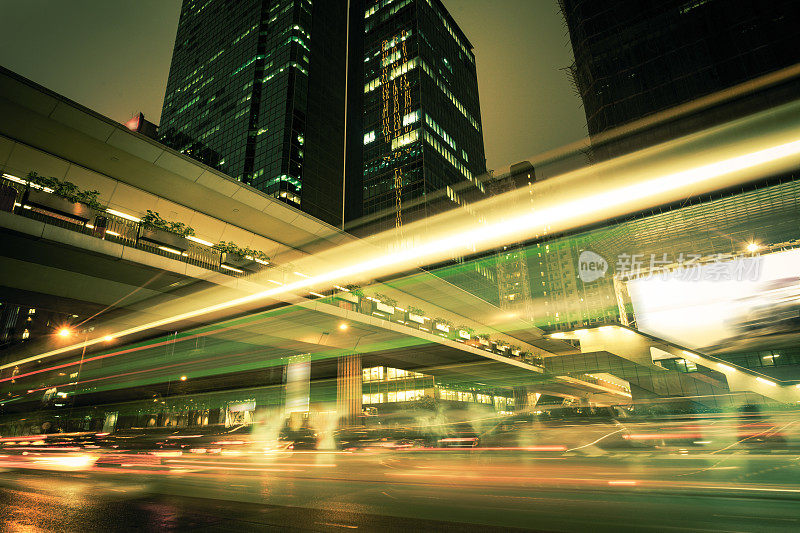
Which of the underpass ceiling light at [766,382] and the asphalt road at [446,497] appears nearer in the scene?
the asphalt road at [446,497]

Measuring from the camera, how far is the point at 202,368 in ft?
77.2

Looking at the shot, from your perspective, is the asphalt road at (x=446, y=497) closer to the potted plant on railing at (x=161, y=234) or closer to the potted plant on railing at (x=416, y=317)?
the potted plant on railing at (x=161, y=234)

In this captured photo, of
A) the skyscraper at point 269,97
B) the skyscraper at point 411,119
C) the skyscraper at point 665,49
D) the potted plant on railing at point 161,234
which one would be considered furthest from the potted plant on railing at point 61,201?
the skyscraper at point 411,119

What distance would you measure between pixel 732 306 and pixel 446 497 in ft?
118

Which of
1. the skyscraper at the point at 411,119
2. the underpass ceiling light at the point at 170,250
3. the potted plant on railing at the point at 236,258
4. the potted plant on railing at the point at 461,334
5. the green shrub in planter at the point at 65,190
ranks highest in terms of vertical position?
the skyscraper at the point at 411,119

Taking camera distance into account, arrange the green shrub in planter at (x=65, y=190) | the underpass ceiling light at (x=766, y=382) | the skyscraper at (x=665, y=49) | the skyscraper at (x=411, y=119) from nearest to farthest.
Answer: the green shrub in planter at (x=65, y=190) → the skyscraper at (x=665, y=49) → the underpass ceiling light at (x=766, y=382) → the skyscraper at (x=411, y=119)

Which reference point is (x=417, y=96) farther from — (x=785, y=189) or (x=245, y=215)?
(x=245, y=215)

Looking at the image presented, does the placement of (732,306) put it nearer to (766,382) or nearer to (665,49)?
(766,382)

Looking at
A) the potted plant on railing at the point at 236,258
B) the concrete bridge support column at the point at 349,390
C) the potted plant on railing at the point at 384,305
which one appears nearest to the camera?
the potted plant on railing at the point at 236,258

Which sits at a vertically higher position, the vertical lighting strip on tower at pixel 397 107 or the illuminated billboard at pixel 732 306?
the vertical lighting strip on tower at pixel 397 107

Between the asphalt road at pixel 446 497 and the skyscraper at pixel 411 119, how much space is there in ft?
271

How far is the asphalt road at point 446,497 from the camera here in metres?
5.20

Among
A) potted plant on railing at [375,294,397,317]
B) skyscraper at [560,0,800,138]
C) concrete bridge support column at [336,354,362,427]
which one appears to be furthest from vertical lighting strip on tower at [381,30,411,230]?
potted plant on railing at [375,294,397,317]

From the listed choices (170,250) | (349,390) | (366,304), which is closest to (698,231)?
(366,304)
